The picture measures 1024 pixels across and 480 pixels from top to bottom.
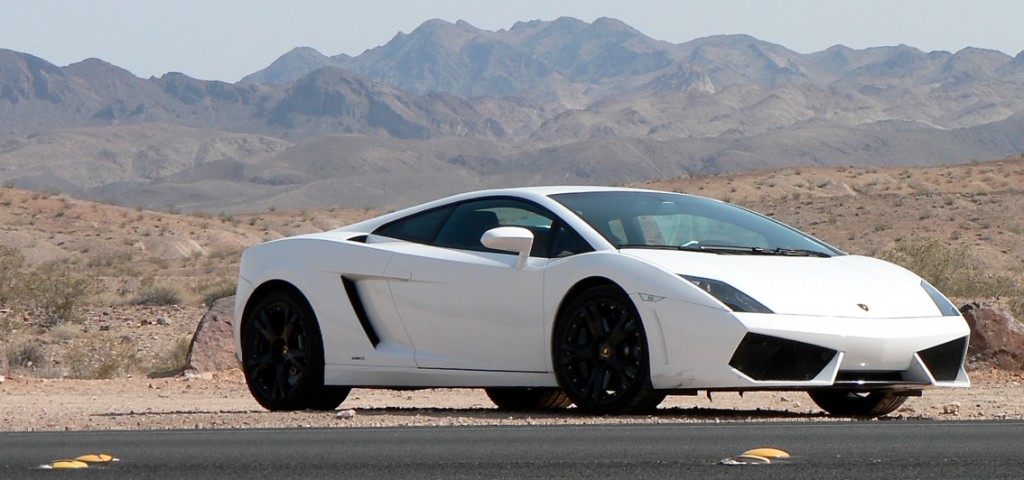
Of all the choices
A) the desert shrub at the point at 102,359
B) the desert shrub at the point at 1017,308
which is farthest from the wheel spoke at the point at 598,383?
the desert shrub at the point at 1017,308

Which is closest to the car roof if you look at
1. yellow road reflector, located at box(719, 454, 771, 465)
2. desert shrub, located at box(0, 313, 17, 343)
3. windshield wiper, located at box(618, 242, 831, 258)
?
windshield wiper, located at box(618, 242, 831, 258)

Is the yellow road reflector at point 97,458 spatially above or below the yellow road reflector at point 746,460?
below

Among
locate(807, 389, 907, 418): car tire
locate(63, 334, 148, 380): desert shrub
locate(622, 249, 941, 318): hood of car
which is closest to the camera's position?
locate(622, 249, 941, 318): hood of car

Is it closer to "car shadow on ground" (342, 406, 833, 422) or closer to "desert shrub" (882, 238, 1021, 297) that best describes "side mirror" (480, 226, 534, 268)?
"car shadow on ground" (342, 406, 833, 422)

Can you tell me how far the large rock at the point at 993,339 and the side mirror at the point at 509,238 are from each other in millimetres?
7157

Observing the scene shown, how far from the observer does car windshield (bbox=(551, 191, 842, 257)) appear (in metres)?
8.56

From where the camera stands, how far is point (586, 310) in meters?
8.18

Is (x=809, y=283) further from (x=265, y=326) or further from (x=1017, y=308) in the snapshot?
(x=1017, y=308)

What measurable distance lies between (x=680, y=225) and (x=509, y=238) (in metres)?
1.13

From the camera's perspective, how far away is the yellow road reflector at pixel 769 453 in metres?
6.20

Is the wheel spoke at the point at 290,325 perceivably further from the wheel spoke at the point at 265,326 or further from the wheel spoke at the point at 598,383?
the wheel spoke at the point at 598,383

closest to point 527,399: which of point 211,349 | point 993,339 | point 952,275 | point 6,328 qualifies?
point 993,339

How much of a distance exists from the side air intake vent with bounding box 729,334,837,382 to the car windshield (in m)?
0.84

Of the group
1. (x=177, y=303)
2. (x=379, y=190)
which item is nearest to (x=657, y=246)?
(x=177, y=303)
